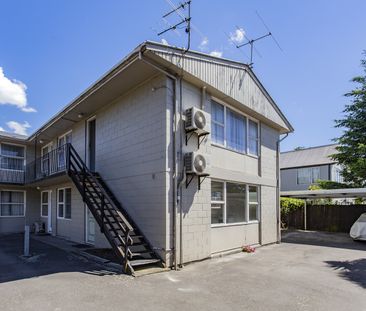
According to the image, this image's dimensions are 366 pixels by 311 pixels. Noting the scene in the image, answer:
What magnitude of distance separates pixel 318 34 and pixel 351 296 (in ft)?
26.2

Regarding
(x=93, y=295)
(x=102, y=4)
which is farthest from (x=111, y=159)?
(x=93, y=295)

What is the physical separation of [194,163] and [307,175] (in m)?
27.1

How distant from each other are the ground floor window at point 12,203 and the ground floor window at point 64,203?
4076mm

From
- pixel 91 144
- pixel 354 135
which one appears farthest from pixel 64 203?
pixel 354 135

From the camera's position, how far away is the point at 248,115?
1165cm

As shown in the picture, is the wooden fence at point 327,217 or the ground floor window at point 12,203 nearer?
the ground floor window at point 12,203

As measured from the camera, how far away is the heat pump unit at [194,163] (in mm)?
7949

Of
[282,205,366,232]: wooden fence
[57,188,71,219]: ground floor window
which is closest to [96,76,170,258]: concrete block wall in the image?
[57,188,71,219]: ground floor window

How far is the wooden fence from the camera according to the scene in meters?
18.2

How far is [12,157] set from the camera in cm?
1720

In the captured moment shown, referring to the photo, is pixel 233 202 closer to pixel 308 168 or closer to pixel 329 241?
pixel 329 241

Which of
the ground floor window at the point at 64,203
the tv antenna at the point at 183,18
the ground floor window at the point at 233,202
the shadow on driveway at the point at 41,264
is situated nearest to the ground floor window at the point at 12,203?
the ground floor window at the point at 64,203

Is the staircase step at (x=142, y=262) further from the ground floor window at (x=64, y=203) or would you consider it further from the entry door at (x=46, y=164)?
the entry door at (x=46, y=164)

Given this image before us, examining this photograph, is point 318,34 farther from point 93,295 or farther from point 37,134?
point 37,134
